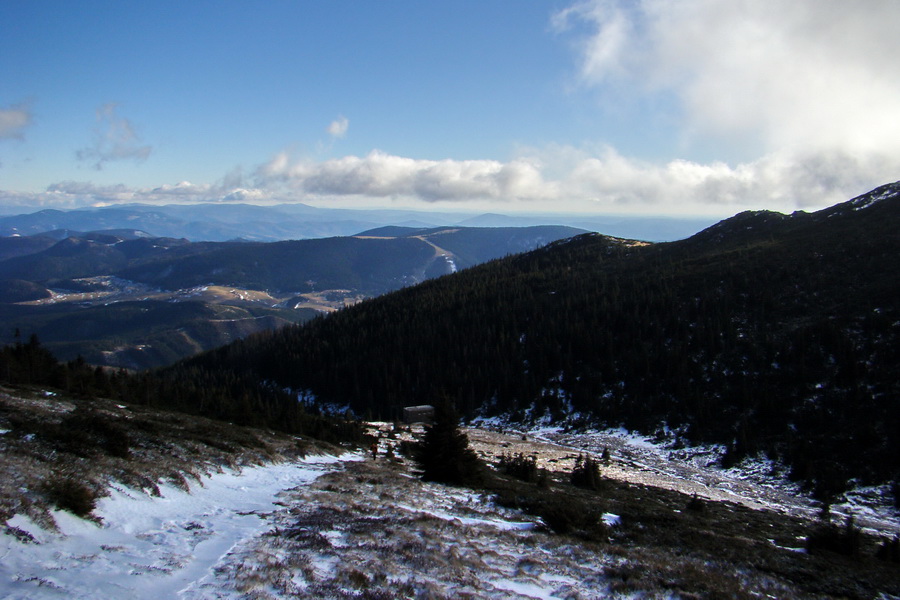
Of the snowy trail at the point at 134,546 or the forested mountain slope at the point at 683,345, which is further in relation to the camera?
the forested mountain slope at the point at 683,345

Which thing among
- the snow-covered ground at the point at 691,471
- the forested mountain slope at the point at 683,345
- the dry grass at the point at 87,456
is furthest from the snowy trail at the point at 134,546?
the snow-covered ground at the point at 691,471

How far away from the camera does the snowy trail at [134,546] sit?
33.2ft

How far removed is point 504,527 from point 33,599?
1483 centimetres

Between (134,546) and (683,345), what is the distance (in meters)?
87.8

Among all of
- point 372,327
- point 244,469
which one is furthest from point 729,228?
point 244,469

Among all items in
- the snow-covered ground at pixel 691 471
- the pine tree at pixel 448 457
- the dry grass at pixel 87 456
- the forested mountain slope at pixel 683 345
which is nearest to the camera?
the dry grass at pixel 87 456

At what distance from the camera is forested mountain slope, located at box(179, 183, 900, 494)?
5994cm

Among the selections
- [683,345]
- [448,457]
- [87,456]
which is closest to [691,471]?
[683,345]

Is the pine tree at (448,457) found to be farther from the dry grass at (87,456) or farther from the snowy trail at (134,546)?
the snowy trail at (134,546)

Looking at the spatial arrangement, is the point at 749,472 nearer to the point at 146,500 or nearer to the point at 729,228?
the point at 146,500

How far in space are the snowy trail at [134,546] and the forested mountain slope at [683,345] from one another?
14462 mm

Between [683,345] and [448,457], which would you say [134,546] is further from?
[683,345]

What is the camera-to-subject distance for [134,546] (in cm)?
1298

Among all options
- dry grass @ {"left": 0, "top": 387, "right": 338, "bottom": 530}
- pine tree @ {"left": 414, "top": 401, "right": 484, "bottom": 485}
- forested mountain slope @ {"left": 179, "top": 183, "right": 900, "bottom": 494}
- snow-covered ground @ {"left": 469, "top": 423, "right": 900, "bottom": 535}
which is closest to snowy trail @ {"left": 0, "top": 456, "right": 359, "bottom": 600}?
A: dry grass @ {"left": 0, "top": 387, "right": 338, "bottom": 530}
